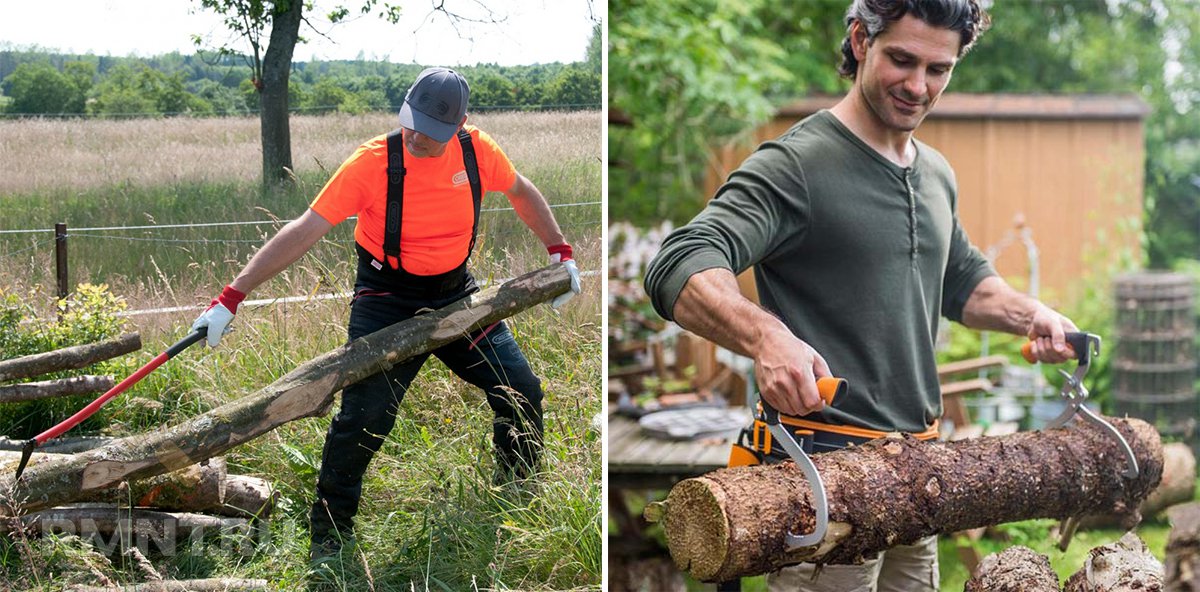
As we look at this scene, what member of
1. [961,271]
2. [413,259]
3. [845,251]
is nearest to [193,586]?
[413,259]

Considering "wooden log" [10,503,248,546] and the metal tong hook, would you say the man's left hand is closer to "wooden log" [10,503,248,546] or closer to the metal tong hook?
the metal tong hook

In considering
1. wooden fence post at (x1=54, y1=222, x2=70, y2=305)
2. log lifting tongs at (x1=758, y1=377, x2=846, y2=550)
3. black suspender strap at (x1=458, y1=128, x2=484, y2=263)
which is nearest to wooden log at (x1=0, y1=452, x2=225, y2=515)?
wooden fence post at (x1=54, y1=222, x2=70, y2=305)

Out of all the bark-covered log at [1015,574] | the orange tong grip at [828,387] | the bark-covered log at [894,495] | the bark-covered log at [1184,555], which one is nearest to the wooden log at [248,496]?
the bark-covered log at [894,495]

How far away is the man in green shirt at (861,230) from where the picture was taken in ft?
8.56

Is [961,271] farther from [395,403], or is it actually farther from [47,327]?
[47,327]

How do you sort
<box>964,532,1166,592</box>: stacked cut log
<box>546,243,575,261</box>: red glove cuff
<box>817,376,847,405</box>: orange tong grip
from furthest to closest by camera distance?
<box>546,243,575,261</box>: red glove cuff → <box>964,532,1166,592</box>: stacked cut log → <box>817,376,847,405</box>: orange tong grip

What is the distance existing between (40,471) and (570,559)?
4.61ft

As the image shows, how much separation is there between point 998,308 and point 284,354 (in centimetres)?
195

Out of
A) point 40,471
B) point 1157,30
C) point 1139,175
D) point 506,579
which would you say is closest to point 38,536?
point 40,471

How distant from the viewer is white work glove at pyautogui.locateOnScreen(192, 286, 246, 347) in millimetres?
3049

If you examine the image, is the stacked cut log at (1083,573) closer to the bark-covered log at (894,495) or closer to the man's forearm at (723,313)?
the bark-covered log at (894,495)

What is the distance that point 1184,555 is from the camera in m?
1.92

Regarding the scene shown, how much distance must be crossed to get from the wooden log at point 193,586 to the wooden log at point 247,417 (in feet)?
0.84

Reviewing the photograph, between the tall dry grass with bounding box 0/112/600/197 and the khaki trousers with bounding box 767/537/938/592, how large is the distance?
57.6 inches
